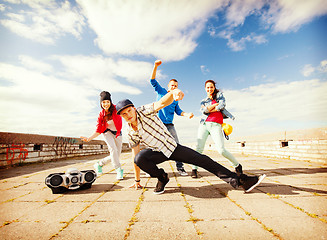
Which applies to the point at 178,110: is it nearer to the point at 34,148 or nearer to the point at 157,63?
the point at 157,63

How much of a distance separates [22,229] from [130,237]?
1.15m

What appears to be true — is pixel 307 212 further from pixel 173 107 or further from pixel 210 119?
pixel 173 107

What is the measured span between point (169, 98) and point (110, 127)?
2.37m

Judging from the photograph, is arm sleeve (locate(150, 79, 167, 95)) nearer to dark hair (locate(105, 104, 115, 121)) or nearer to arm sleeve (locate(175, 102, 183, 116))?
arm sleeve (locate(175, 102, 183, 116))

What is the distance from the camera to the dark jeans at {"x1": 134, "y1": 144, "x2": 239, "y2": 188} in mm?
2672

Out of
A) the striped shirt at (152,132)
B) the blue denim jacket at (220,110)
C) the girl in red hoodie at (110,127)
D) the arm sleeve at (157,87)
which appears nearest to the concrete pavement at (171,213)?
the striped shirt at (152,132)

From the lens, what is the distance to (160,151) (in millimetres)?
2777

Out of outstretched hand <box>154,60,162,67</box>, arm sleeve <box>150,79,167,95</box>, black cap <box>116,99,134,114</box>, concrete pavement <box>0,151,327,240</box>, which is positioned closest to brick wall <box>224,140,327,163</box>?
concrete pavement <box>0,151,327,240</box>

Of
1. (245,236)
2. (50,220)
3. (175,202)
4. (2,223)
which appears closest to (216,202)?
(175,202)

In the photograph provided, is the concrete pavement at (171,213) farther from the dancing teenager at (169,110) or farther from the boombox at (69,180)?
the dancing teenager at (169,110)

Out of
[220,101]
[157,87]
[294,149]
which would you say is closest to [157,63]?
[157,87]

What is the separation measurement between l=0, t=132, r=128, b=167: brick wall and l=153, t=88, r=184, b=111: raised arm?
6907 mm

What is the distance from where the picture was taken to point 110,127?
165 inches

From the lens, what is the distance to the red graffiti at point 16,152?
21.1ft
